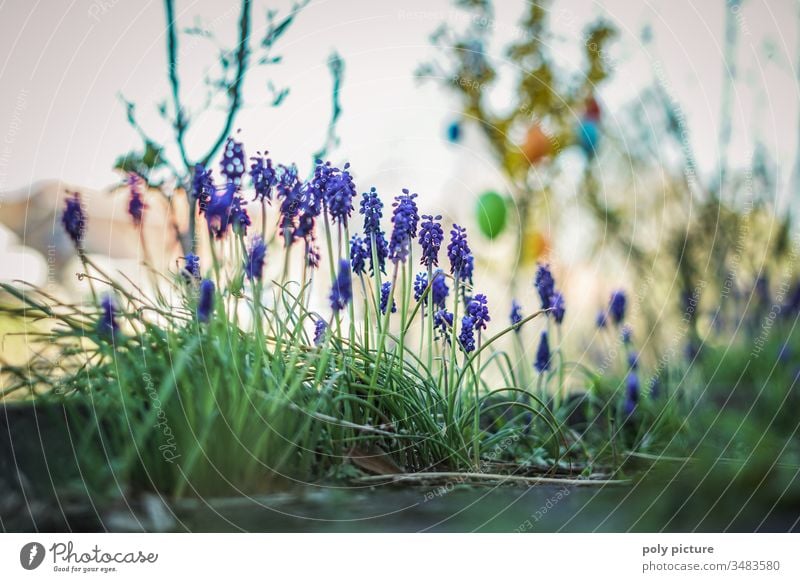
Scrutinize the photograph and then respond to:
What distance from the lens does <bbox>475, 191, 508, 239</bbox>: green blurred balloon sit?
179cm

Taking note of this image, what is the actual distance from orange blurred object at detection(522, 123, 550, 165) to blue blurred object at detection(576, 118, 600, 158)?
93mm

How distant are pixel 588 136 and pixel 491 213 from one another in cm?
42

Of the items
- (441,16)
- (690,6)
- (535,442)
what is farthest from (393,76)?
(535,442)

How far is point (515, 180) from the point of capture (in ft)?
6.49

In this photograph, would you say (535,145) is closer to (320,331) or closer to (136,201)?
(320,331)

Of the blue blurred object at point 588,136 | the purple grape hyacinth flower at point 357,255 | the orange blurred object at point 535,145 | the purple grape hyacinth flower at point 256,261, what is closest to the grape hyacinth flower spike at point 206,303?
the purple grape hyacinth flower at point 256,261

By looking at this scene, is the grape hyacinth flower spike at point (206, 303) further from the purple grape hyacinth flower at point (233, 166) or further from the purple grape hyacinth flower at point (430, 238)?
the purple grape hyacinth flower at point (430, 238)

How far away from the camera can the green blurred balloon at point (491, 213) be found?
1.79 meters

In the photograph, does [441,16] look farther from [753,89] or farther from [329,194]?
[753,89]

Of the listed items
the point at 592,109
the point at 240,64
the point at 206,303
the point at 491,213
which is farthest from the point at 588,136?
the point at 206,303

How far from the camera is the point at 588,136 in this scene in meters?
2.02

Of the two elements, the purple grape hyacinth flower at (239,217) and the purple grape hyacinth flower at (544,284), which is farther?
the purple grape hyacinth flower at (544,284)

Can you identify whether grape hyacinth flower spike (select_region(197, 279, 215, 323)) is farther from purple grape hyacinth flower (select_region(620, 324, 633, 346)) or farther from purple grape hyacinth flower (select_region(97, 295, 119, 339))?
purple grape hyacinth flower (select_region(620, 324, 633, 346))
